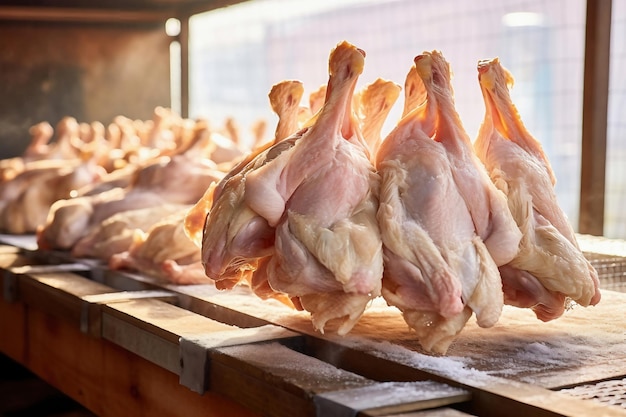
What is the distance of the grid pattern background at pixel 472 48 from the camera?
585 cm

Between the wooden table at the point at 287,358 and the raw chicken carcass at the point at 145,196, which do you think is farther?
the raw chicken carcass at the point at 145,196

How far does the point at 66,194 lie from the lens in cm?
547

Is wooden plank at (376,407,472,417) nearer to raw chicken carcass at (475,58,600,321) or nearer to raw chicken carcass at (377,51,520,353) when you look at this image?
raw chicken carcass at (377,51,520,353)

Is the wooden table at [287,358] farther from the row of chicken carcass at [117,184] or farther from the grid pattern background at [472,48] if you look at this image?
the grid pattern background at [472,48]

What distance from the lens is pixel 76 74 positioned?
7645 mm

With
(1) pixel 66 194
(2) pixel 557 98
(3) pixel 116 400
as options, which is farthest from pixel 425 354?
(2) pixel 557 98

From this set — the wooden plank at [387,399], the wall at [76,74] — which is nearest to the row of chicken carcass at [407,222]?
the wooden plank at [387,399]

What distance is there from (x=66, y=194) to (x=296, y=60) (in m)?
2.93

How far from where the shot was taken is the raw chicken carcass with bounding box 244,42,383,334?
2096 mm

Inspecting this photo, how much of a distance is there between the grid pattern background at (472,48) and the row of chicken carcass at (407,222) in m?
2.59

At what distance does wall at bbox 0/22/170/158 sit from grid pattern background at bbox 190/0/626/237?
0.40m

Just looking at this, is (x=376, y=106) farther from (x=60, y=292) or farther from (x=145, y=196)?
(x=145, y=196)

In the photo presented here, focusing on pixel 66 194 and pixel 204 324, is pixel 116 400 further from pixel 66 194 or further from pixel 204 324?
pixel 66 194

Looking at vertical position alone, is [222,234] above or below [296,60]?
below
